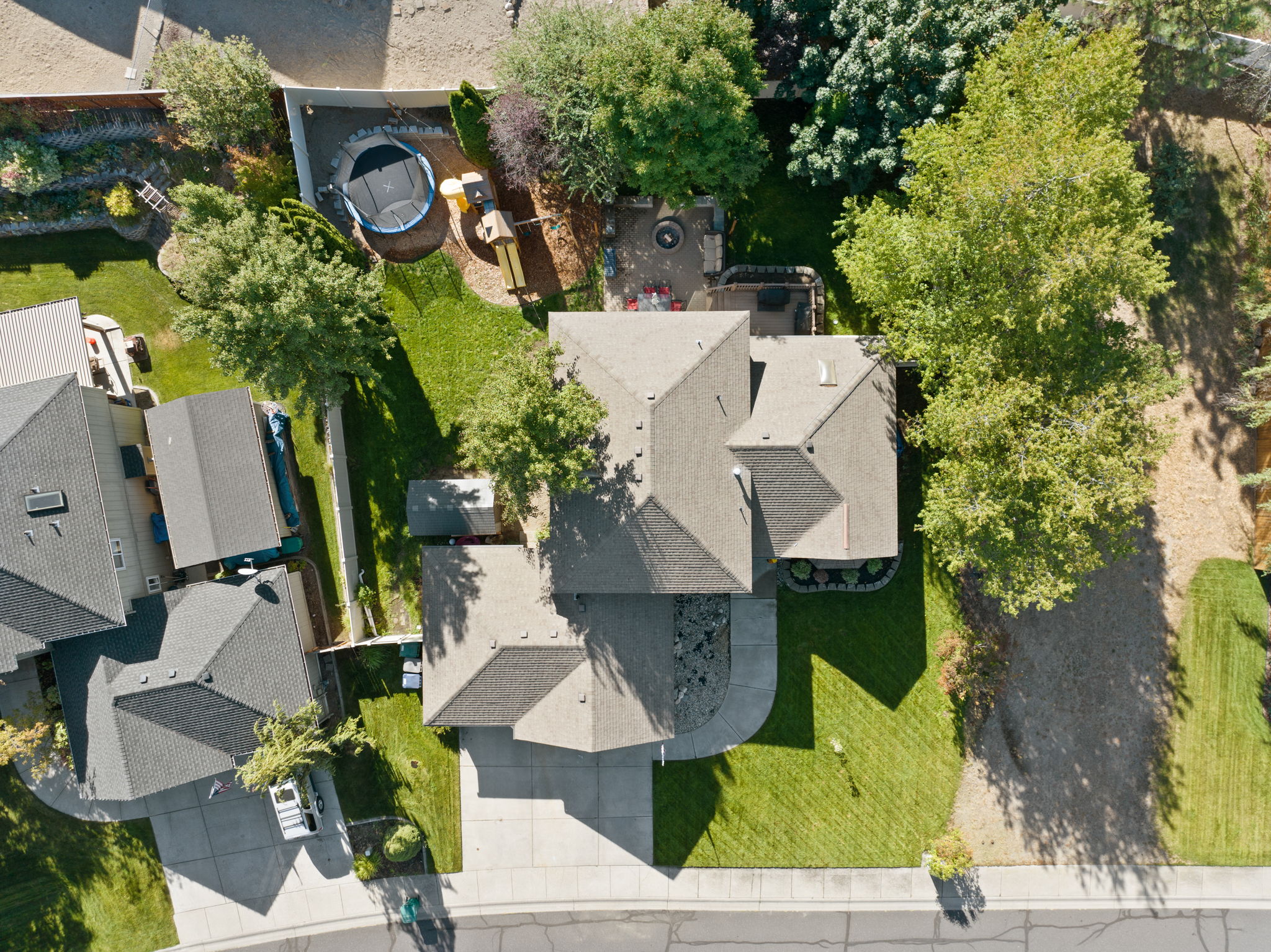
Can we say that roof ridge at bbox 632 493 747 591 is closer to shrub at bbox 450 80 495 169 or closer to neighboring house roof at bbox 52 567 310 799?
neighboring house roof at bbox 52 567 310 799

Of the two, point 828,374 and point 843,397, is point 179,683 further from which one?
point 843,397

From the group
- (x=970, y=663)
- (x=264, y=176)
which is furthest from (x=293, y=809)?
(x=970, y=663)

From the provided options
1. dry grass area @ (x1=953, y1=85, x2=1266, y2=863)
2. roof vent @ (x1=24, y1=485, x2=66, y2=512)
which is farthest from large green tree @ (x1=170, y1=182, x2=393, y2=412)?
dry grass area @ (x1=953, y1=85, x2=1266, y2=863)

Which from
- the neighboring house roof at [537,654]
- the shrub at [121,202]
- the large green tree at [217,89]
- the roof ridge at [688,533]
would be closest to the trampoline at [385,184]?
the large green tree at [217,89]

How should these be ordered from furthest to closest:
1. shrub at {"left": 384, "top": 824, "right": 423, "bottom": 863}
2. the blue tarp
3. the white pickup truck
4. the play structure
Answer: the blue tarp < shrub at {"left": 384, "top": 824, "right": 423, "bottom": 863} < the white pickup truck < the play structure

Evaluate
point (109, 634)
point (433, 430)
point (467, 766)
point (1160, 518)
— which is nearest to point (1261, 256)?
point (1160, 518)
